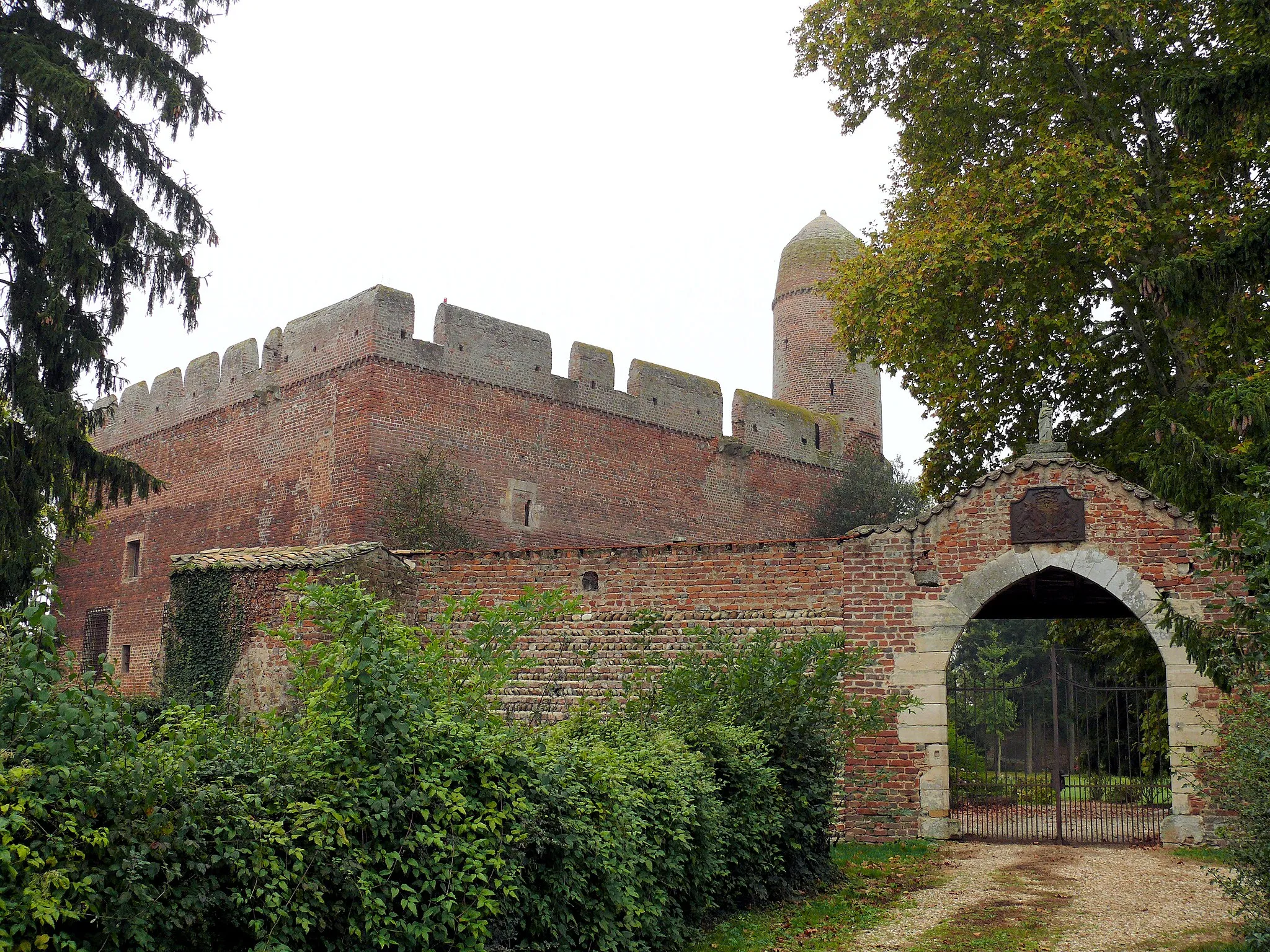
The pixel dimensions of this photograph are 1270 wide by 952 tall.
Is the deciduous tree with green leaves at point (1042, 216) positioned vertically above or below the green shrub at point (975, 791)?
above

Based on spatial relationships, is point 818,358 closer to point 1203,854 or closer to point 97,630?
point 97,630

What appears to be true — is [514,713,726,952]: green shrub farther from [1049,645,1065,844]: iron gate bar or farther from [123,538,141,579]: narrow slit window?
[123,538,141,579]: narrow slit window

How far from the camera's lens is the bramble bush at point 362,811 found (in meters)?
3.97

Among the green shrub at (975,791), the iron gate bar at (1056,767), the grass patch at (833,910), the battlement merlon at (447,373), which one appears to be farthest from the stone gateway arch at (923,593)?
the battlement merlon at (447,373)

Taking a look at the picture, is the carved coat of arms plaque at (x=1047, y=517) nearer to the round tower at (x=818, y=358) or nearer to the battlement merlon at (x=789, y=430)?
the battlement merlon at (x=789, y=430)

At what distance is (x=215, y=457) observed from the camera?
976 inches

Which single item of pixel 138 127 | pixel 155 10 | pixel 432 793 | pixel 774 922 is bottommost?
pixel 774 922

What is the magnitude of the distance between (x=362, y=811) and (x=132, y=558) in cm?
2387

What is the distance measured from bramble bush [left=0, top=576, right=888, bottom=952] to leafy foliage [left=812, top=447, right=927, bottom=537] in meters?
20.4

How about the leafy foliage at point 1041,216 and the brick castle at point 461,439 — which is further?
the brick castle at point 461,439

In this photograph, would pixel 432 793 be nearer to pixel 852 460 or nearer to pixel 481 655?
pixel 481 655

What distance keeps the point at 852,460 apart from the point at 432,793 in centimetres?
2488

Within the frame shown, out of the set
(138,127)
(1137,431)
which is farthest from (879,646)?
(138,127)

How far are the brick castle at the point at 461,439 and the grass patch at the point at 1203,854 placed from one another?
13322 millimetres
